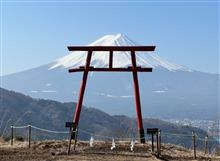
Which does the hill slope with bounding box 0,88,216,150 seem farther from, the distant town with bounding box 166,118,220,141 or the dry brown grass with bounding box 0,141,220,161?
the dry brown grass with bounding box 0,141,220,161

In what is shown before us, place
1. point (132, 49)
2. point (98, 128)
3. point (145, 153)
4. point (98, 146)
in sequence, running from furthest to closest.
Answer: point (98, 128) → point (132, 49) → point (98, 146) → point (145, 153)

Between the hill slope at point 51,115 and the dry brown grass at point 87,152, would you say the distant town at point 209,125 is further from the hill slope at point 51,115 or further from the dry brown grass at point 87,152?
the hill slope at point 51,115

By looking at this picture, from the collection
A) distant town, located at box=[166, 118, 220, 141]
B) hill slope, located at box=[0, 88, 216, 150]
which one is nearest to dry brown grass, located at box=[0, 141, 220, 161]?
distant town, located at box=[166, 118, 220, 141]

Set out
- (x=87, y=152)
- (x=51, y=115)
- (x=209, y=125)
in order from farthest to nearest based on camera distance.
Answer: (x=209, y=125), (x=51, y=115), (x=87, y=152)

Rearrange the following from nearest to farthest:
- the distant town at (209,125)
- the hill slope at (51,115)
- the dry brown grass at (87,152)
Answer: the dry brown grass at (87,152) < the distant town at (209,125) < the hill slope at (51,115)

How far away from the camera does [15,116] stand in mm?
71062

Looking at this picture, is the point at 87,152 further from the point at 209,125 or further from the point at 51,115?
the point at 209,125

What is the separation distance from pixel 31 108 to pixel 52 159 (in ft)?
214

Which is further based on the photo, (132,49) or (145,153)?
(132,49)

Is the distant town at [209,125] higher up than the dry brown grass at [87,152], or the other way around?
the distant town at [209,125]

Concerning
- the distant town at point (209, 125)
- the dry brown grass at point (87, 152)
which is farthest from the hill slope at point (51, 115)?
the dry brown grass at point (87, 152)

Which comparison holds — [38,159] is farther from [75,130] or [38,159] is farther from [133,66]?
[133,66]

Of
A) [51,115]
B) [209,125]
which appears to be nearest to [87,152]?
[51,115]

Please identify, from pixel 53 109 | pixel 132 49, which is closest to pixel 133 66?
pixel 132 49
